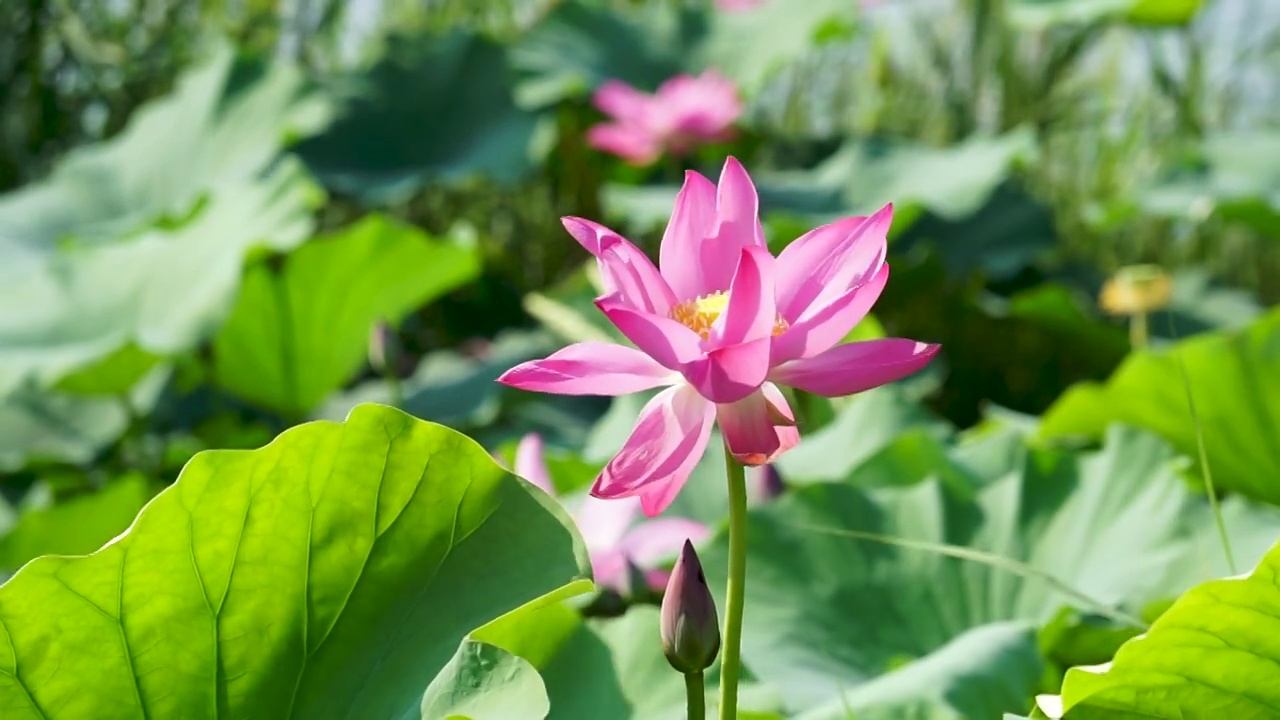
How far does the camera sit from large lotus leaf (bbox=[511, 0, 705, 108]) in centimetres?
291

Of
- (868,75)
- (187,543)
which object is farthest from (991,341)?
(187,543)

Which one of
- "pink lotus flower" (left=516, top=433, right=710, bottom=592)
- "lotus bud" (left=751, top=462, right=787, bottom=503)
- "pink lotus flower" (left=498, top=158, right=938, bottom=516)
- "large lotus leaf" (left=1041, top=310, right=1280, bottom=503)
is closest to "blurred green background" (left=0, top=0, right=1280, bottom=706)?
"large lotus leaf" (left=1041, top=310, right=1280, bottom=503)

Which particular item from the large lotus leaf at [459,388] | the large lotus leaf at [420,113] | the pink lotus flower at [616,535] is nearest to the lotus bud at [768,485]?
the pink lotus flower at [616,535]

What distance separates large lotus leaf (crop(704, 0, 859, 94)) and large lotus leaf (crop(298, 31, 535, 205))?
0.51 m

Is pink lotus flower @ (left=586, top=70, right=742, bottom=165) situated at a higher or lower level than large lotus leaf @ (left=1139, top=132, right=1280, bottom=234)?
higher

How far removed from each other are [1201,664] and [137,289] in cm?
165

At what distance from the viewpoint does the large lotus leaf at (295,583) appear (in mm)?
593

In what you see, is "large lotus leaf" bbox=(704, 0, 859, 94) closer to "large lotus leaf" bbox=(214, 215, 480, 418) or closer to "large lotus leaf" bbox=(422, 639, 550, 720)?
"large lotus leaf" bbox=(214, 215, 480, 418)

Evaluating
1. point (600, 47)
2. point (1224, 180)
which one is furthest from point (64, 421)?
point (1224, 180)

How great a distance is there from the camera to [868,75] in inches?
127

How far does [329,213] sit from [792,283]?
2676 millimetres

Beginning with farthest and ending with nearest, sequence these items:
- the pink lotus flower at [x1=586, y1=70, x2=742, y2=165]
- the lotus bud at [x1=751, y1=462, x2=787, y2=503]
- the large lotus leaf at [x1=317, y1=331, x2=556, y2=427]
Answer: the pink lotus flower at [x1=586, y1=70, x2=742, y2=165]
the large lotus leaf at [x1=317, y1=331, x2=556, y2=427]
the lotus bud at [x1=751, y1=462, x2=787, y2=503]

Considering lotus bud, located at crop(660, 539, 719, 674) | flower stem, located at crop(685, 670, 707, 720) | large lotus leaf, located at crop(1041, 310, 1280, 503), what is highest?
lotus bud, located at crop(660, 539, 719, 674)

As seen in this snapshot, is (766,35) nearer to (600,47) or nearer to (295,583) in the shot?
(600,47)
